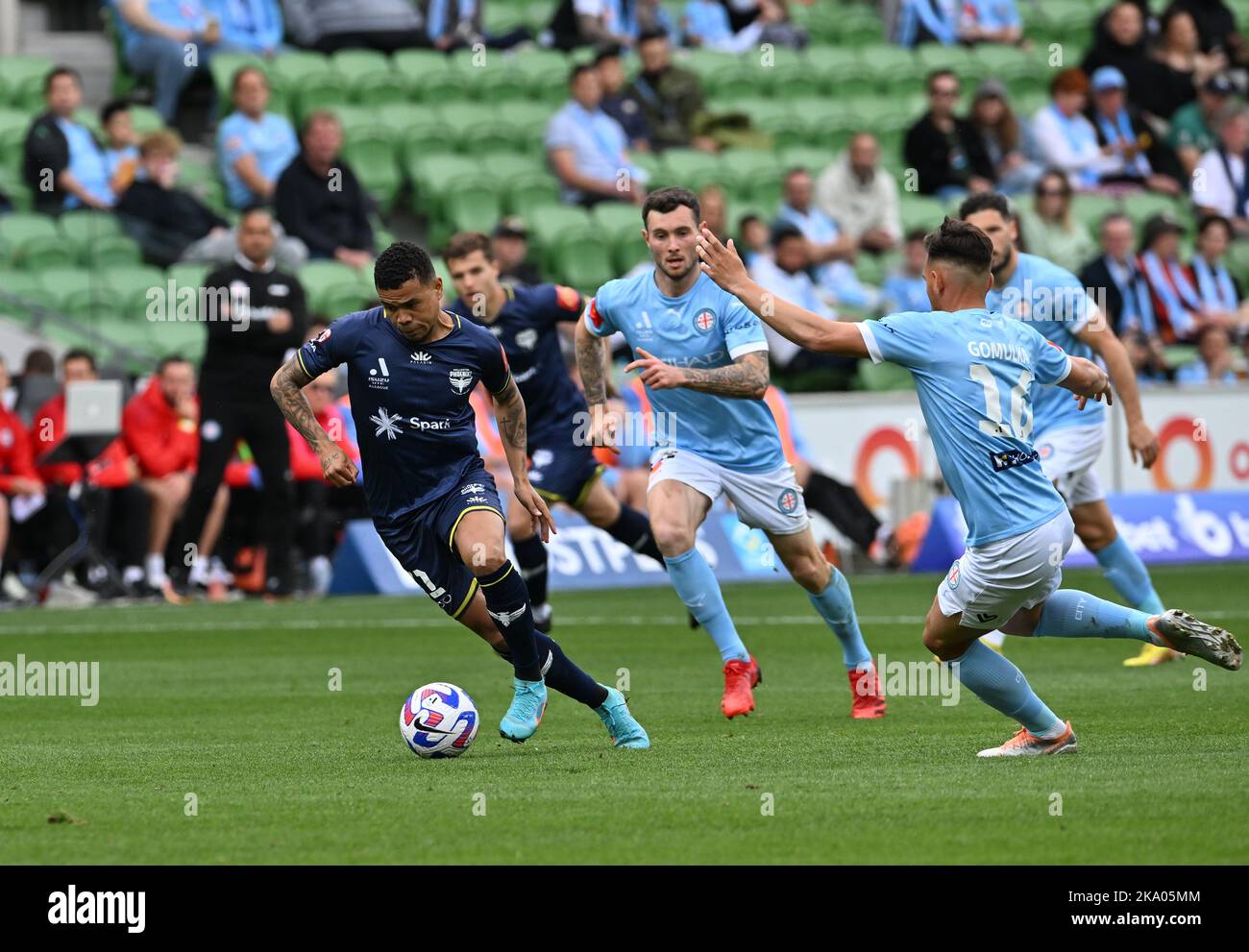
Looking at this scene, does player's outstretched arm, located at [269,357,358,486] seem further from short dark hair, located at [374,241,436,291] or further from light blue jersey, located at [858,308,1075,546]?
light blue jersey, located at [858,308,1075,546]

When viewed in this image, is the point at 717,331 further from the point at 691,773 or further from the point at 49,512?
the point at 49,512

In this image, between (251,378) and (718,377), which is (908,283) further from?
(718,377)

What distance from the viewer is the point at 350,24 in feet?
74.0

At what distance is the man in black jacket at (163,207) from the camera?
739 inches

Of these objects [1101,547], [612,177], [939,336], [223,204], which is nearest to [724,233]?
[612,177]

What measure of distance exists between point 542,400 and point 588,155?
8.92 metres

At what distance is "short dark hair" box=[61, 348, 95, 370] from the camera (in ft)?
57.8

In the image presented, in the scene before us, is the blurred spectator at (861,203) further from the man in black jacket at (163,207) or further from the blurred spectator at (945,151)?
the man in black jacket at (163,207)

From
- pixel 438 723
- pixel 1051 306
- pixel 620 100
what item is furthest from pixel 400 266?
pixel 620 100

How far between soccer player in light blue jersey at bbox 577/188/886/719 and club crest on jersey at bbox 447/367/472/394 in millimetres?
1096

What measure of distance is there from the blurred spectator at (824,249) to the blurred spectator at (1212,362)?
3.20 meters

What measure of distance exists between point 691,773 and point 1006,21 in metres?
20.2

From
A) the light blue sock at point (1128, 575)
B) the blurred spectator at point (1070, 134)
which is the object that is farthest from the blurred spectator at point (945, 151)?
the light blue sock at point (1128, 575)

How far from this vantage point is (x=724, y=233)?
19.9m
